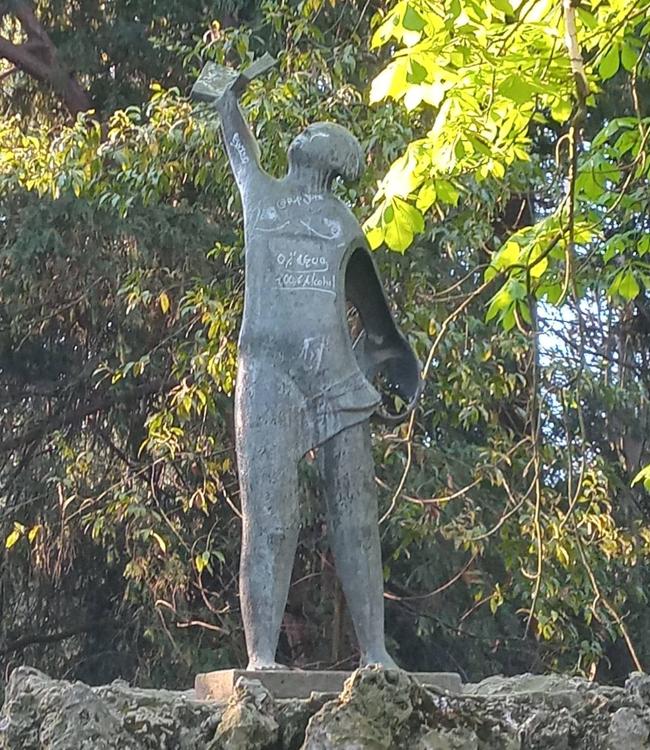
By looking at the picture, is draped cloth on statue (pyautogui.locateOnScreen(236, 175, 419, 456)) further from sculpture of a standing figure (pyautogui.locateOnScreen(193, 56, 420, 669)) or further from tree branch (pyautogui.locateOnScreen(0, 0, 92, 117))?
tree branch (pyautogui.locateOnScreen(0, 0, 92, 117))

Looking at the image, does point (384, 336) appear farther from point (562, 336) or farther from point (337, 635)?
point (562, 336)

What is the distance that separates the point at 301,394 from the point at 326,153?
32.9 inches

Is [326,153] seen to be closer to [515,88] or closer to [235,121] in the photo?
[235,121]

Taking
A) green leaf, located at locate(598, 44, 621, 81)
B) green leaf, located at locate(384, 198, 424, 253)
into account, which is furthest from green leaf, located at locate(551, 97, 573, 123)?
green leaf, located at locate(384, 198, 424, 253)

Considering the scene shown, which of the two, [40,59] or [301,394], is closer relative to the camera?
[301,394]

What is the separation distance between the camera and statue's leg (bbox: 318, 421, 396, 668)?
4535mm

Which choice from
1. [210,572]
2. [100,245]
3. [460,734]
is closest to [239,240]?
[100,245]

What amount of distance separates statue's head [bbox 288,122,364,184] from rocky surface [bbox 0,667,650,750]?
5.88 ft

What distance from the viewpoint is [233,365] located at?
8.42m

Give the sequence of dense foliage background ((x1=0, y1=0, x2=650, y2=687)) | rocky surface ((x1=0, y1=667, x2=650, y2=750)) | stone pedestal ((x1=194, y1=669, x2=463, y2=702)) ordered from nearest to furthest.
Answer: rocky surface ((x1=0, y1=667, x2=650, y2=750))
stone pedestal ((x1=194, y1=669, x2=463, y2=702))
dense foliage background ((x1=0, y1=0, x2=650, y2=687))

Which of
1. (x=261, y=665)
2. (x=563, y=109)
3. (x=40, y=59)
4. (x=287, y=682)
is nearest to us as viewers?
(x=287, y=682)

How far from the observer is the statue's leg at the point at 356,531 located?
4535 mm

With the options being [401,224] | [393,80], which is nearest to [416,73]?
[393,80]

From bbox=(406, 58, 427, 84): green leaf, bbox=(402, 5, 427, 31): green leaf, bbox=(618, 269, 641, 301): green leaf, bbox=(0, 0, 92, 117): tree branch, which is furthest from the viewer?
bbox=(0, 0, 92, 117): tree branch
